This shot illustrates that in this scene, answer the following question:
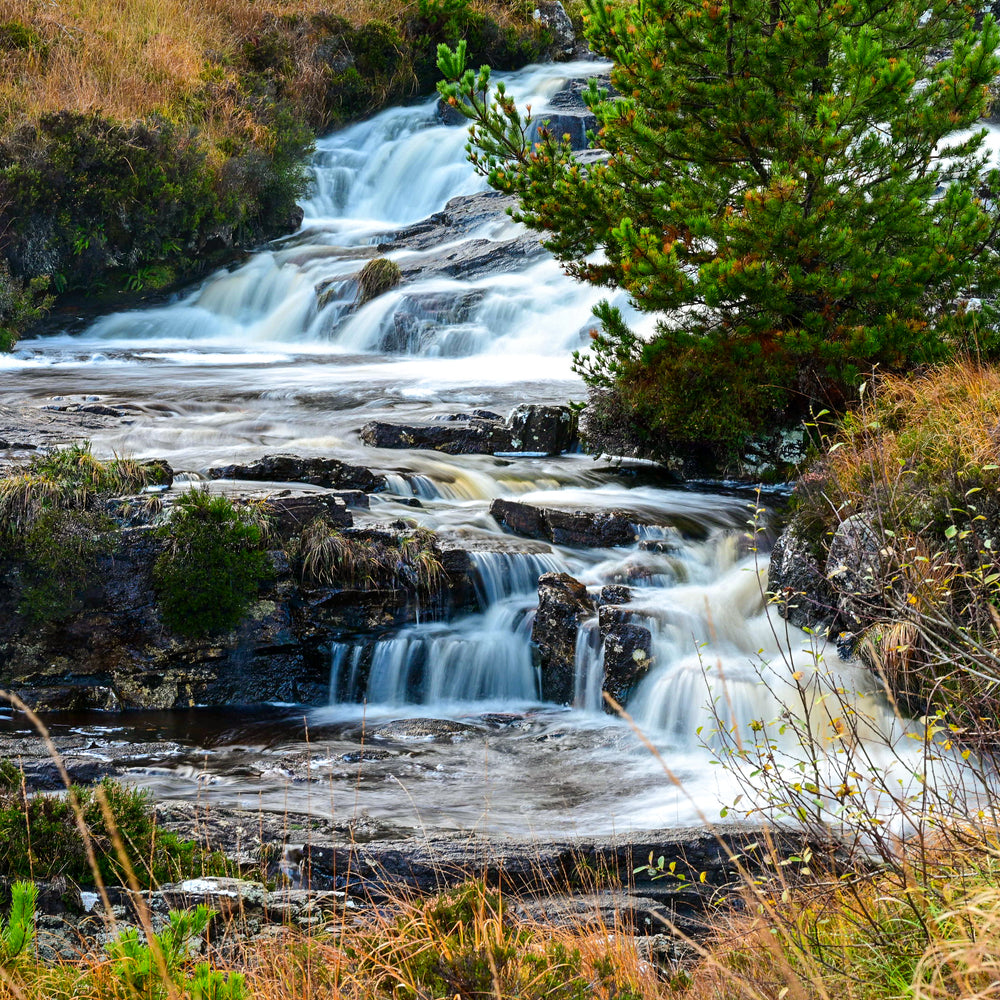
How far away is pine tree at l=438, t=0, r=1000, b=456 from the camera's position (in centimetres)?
818

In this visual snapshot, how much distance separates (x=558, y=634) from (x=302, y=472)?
3255 millimetres

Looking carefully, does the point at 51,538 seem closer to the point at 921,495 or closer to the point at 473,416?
the point at 473,416

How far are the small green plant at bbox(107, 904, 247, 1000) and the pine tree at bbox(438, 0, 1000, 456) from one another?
22.1 ft

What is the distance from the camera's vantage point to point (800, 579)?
7371 millimetres

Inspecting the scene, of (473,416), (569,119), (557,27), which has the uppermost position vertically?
(557,27)

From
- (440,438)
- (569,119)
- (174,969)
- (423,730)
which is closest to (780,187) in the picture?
(440,438)

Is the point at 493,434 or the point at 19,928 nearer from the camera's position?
the point at 19,928

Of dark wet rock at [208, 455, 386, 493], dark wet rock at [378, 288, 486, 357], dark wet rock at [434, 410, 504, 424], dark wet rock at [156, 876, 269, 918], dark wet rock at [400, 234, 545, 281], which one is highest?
dark wet rock at [400, 234, 545, 281]

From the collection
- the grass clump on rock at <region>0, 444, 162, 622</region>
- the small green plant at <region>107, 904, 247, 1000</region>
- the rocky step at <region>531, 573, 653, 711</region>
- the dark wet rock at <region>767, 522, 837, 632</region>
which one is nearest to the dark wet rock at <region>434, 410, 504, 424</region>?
the rocky step at <region>531, 573, 653, 711</region>

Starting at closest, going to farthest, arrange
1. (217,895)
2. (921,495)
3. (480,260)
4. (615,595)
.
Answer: (217,895), (921,495), (615,595), (480,260)

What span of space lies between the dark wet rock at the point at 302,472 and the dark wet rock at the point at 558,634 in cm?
249

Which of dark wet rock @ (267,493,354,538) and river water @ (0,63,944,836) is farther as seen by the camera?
dark wet rock @ (267,493,354,538)

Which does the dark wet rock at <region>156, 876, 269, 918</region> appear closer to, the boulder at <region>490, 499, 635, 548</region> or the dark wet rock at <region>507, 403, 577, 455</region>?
the boulder at <region>490, 499, 635, 548</region>

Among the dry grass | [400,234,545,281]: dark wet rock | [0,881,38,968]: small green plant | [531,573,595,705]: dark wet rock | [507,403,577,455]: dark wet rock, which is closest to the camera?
[0,881,38,968]: small green plant
